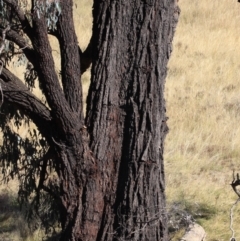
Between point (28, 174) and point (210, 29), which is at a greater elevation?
point (210, 29)

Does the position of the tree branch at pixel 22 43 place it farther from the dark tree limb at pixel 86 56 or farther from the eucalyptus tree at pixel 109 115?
the dark tree limb at pixel 86 56

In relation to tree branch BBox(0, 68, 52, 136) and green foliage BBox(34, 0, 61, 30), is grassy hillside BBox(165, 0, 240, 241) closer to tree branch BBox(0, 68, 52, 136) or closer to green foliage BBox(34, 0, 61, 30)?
tree branch BBox(0, 68, 52, 136)

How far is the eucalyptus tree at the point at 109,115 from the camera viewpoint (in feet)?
14.9

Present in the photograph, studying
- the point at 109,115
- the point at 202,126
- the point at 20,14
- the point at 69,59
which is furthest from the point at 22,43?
the point at 202,126

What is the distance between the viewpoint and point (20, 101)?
4449 mm

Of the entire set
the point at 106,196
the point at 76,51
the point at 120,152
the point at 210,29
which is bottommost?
the point at 106,196

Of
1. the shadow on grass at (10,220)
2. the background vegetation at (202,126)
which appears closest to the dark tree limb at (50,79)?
the background vegetation at (202,126)

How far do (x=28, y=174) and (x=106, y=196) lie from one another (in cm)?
135

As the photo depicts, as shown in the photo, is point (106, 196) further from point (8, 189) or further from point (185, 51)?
point (185, 51)

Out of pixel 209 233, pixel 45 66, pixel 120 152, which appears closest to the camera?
pixel 45 66

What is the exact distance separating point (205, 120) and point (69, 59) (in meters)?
6.14

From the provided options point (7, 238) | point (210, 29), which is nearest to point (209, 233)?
point (7, 238)

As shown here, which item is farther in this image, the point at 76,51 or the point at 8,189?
the point at 8,189

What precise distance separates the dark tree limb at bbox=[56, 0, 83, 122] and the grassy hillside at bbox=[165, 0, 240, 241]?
120 inches
